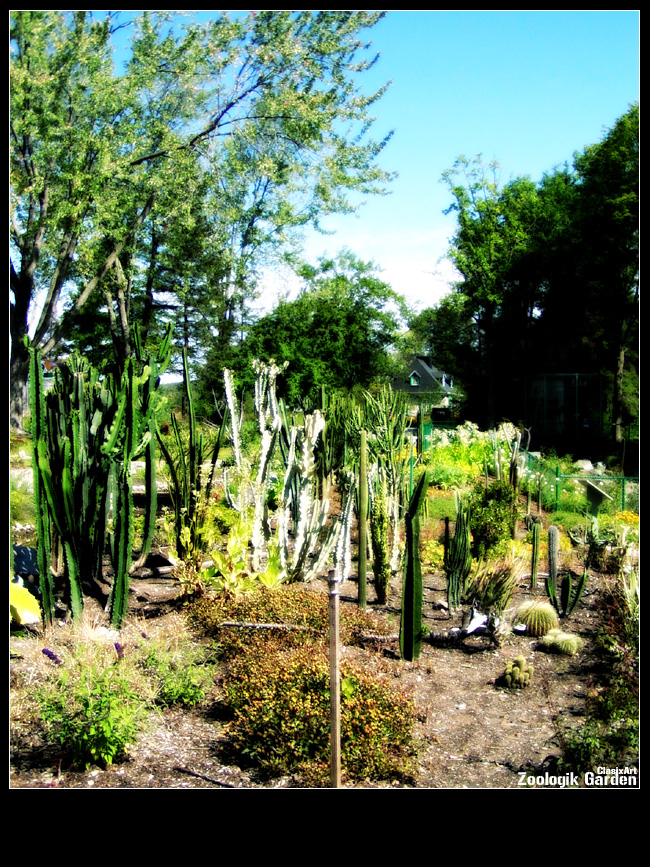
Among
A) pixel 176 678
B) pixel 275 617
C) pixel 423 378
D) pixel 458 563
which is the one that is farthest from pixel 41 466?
pixel 423 378

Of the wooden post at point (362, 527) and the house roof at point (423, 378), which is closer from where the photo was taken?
the wooden post at point (362, 527)

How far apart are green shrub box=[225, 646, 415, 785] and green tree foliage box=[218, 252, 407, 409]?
14374 millimetres

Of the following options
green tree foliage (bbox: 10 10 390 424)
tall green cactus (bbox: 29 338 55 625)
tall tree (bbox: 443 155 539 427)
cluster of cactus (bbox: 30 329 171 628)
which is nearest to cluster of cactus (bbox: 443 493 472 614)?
cluster of cactus (bbox: 30 329 171 628)

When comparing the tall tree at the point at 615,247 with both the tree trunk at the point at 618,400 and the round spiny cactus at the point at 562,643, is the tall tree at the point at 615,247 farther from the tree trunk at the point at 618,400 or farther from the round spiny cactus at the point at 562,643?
the round spiny cactus at the point at 562,643

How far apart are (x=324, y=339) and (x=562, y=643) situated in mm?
15878

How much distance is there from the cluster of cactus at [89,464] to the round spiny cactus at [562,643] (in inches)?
112

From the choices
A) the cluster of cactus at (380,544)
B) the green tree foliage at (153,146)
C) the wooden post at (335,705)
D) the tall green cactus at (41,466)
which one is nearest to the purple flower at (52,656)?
the tall green cactus at (41,466)

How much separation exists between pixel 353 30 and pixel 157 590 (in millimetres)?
15952

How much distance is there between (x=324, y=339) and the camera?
2019 centimetres

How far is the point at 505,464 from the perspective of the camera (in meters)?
12.8

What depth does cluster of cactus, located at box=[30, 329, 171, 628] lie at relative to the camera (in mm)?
4617

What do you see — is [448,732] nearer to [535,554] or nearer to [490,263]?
[535,554]

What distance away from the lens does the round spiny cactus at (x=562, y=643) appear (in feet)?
Result: 16.0
